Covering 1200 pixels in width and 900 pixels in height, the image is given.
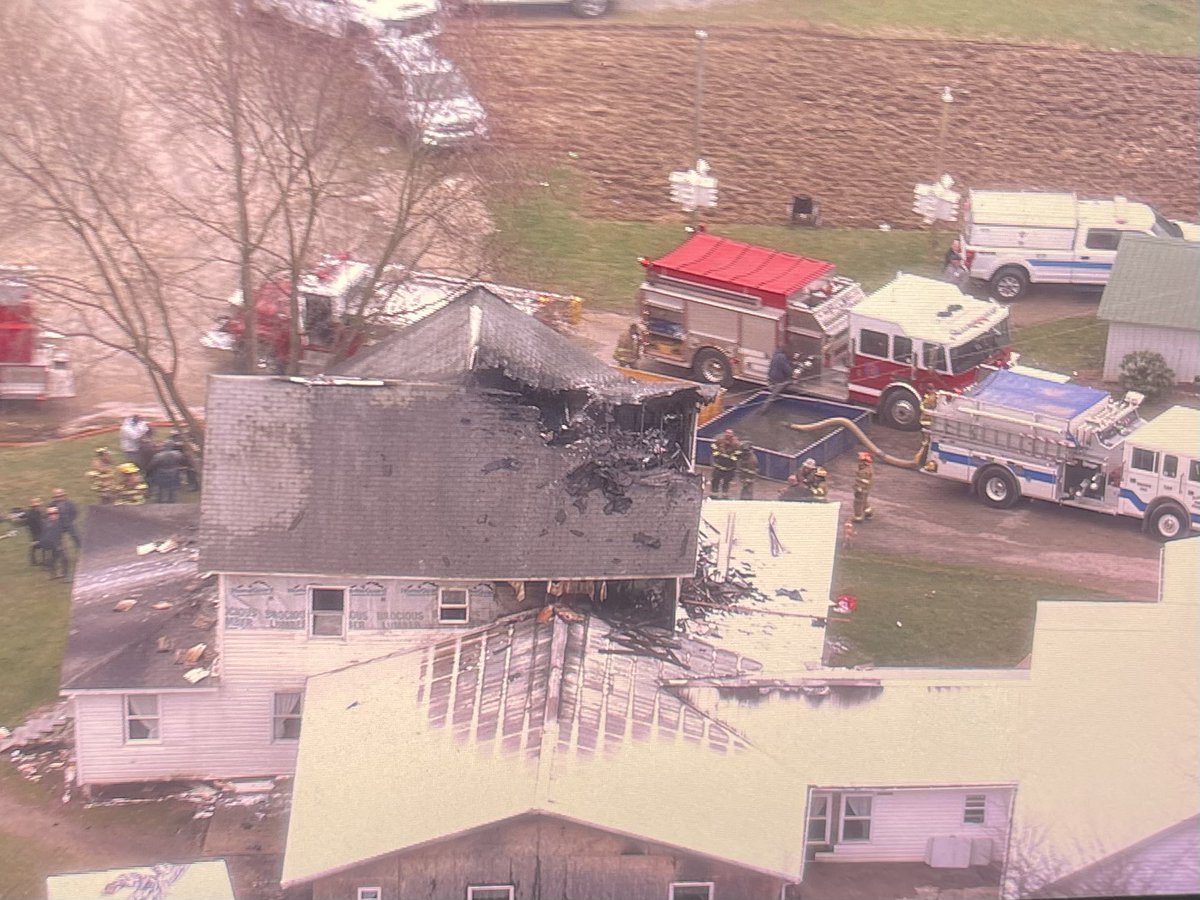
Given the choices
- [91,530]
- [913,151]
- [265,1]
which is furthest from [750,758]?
[913,151]

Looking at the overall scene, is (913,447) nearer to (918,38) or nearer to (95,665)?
(95,665)

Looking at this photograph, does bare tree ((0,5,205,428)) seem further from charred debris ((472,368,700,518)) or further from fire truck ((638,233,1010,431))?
fire truck ((638,233,1010,431))

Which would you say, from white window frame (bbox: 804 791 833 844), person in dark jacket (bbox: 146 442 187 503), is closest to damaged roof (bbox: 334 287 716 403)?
person in dark jacket (bbox: 146 442 187 503)

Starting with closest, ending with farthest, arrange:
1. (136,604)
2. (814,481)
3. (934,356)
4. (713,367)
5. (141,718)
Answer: (141,718) → (136,604) → (814,481) → (934,356) → (713,367)

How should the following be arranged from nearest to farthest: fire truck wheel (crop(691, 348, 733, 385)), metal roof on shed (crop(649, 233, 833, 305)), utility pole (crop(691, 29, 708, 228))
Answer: metal roof on shed (crop(649, 233, 833, 305)) → fire truck wheel (crop(691, 348, 733, 385)) → utility pole (crop(691, 29, 708, 228))

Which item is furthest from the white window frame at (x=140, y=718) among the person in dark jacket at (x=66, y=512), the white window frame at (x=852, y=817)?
the white window frame at (x=852, y=817)

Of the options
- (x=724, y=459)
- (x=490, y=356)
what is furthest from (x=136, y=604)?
(x=724, y=459)

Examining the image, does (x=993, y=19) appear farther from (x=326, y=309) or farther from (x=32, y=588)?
(x=32, y=588)
